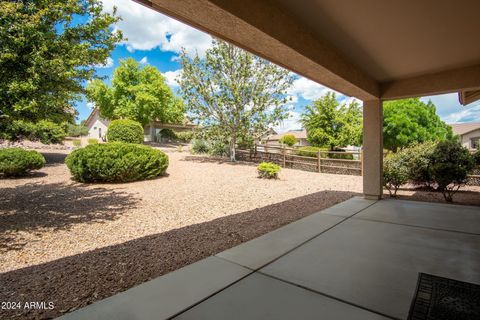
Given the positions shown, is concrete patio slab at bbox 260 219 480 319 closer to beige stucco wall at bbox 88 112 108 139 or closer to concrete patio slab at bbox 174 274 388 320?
concrete patio slab at bbox 174 274 388 320

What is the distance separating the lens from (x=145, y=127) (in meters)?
30.0

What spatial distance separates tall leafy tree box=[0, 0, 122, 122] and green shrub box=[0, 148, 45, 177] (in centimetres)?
320

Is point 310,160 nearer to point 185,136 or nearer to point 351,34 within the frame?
point 351,34

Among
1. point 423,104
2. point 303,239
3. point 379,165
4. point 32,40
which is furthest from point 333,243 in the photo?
point 423,104

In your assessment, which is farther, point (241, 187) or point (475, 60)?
point (241, 187)

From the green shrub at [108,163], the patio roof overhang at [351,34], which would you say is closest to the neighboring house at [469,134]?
the patio roof overhang at [351,34]

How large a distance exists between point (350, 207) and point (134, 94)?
25.0 m

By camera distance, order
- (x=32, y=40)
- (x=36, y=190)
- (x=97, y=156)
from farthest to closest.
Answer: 1. (x=97, y=156)
2. (x=36, y=190)
3. (x=32, y=40)

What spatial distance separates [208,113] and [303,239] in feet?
38.5

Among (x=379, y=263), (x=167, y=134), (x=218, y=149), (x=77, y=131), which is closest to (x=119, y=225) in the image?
(x=379, y=263)

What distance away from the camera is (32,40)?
489 centimetres

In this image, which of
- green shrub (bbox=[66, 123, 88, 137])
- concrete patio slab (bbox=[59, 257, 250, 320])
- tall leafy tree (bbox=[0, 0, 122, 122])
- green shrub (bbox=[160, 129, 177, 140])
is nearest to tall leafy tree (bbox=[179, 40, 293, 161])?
tall leafy tree (bbox=[0, 0, 122, 122])

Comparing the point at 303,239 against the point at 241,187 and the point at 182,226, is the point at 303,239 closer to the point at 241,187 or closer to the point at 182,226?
the point at 182,226

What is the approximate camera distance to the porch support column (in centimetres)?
580
